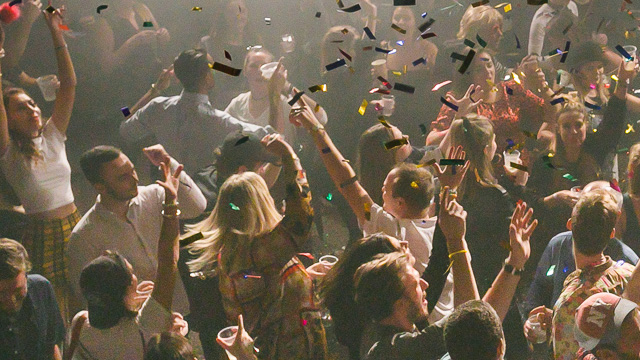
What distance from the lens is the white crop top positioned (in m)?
2.87

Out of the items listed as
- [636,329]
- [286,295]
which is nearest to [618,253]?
[636,329]

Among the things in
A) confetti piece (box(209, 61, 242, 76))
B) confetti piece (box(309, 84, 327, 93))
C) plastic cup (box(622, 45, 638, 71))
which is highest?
confetti piece (box(209, 61, 242, 76))

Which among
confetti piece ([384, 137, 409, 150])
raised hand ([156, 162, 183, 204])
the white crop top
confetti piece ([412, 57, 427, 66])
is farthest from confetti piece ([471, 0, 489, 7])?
the white crop top

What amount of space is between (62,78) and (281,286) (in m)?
1.29

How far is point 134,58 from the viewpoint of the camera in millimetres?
3092

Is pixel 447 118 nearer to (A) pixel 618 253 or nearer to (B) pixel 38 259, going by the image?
(A) pixel 618 253

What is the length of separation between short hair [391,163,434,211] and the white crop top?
4.59ft

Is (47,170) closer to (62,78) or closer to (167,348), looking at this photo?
(62,78)

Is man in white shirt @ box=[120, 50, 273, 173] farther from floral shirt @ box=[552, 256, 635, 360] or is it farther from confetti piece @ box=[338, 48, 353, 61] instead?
floral shirt @ box=[552, 256, 635, 360]

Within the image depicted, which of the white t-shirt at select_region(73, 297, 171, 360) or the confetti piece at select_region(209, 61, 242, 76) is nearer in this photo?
the white t-shirt at select_region(73, 297, 171, 360)

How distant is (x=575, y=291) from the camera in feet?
8.79

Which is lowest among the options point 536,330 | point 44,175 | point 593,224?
point 536,330

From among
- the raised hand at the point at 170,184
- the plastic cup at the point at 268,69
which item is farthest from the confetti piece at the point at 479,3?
the raised hand at the point at 170,184

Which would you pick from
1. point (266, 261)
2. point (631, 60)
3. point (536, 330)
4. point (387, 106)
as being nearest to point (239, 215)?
point (266, 261)
